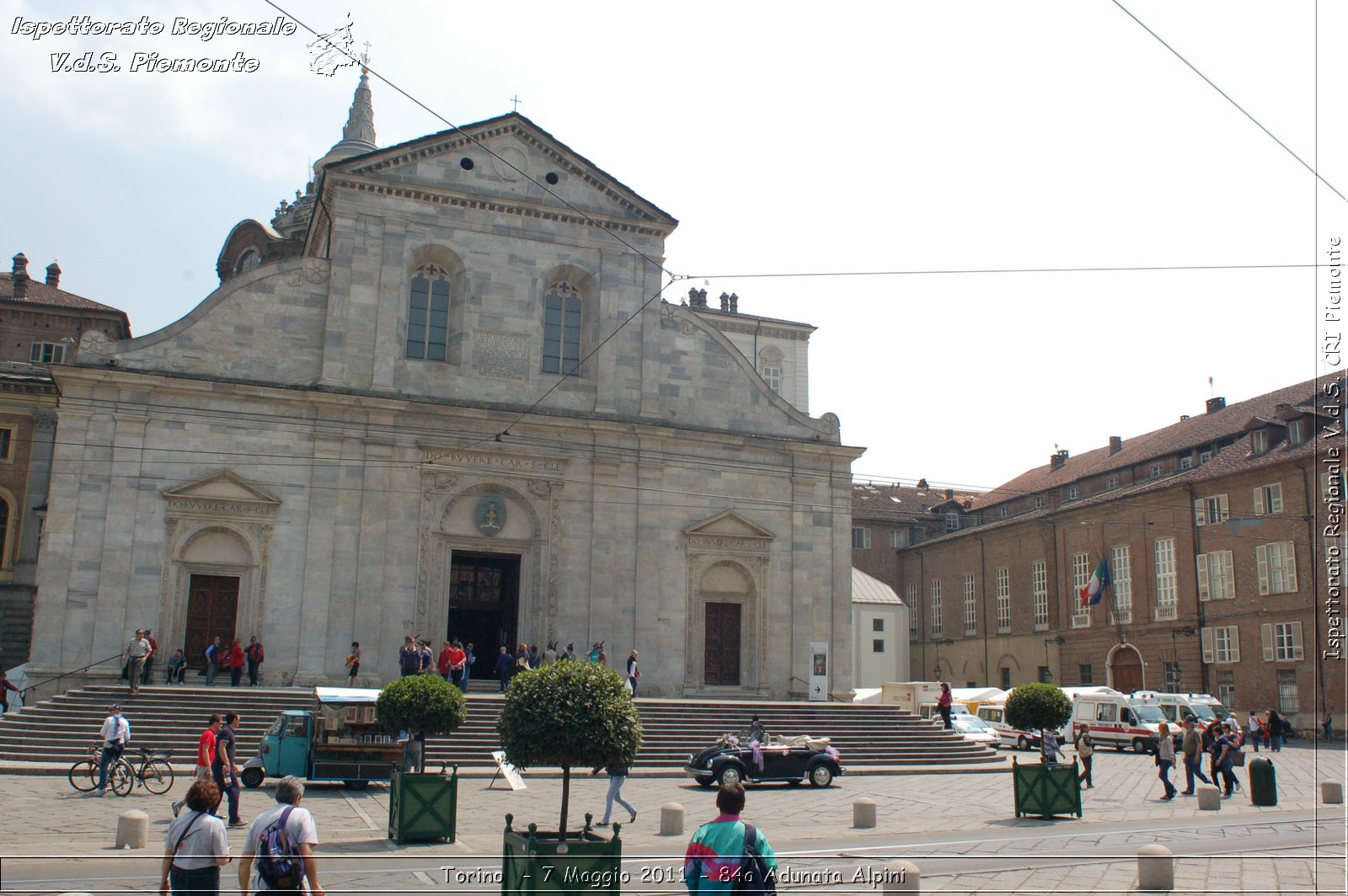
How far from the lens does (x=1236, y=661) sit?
44.5 metres

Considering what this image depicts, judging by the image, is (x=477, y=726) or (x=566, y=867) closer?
(x=566, y=867)

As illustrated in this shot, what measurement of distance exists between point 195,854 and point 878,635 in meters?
53.2

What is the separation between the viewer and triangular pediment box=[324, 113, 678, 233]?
33469 millimetres

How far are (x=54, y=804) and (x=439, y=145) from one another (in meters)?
21.2

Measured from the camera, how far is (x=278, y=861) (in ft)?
28.8

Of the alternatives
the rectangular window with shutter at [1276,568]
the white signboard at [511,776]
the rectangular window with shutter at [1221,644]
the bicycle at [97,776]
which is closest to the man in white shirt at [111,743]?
the bicycle at [97,776]

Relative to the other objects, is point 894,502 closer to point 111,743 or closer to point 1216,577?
point 1216,577

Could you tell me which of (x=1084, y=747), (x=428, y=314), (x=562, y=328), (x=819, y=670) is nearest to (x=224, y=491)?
(x=428, y=314)

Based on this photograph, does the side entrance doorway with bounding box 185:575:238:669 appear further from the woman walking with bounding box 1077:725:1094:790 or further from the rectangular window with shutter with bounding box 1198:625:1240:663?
the rectangular window with shutter with bounding box 1198:625:1240:663

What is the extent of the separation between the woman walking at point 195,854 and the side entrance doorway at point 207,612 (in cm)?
2253

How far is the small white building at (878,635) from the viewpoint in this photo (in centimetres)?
5912

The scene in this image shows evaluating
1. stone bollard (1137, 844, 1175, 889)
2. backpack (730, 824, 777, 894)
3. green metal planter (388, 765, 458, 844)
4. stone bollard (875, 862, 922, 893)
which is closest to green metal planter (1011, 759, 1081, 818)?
stone bollard (1137, 844, 1175, 889)

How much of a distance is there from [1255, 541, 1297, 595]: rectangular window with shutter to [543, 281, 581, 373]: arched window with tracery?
26382 millimetres

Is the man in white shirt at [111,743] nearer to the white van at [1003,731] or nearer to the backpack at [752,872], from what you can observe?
the backpack at [752,872]
